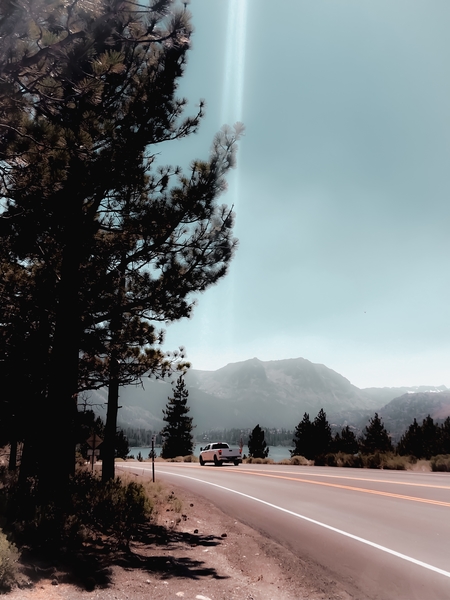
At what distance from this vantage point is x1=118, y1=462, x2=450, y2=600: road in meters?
5.46

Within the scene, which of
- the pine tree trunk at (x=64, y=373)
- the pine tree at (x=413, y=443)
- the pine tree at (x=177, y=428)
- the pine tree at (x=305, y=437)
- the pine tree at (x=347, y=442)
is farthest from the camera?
the pine tree at (x=347, y=442)

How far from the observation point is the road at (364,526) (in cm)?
546

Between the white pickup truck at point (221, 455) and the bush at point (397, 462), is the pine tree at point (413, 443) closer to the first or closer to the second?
the white pickup truck at point (221, 455)

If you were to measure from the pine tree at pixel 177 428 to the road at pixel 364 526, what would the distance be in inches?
2273

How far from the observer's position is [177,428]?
7225cm

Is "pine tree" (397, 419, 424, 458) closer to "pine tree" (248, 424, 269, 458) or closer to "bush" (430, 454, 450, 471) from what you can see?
"pine tree" (248, 424, 269, 458)

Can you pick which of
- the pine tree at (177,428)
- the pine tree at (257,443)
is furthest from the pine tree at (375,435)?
the pine tree at (177,428)

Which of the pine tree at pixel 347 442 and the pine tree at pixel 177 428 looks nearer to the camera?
the pine tree at pixel 177 428

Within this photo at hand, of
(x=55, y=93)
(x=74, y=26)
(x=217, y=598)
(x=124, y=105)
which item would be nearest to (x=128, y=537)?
(x=217, y=598)

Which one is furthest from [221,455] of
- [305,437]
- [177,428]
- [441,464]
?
[305,437]

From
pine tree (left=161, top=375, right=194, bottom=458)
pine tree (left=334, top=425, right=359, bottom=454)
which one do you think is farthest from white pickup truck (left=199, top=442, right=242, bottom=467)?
pine tree (left=334, top=425, right=359, bottom=454)

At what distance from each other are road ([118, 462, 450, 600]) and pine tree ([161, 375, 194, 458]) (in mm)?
57727

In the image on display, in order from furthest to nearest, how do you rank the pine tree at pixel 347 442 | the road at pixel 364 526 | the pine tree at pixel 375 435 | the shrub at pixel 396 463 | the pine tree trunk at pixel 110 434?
1. the pine tree at pixel 347 442
2. the pine tree at pixel 375 435
3. the shrub at pixel 396 463
4. the pine tree trunk at pixel 110 434
5. the road at pixel 364 526

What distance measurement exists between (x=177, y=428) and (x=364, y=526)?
2629 inches
